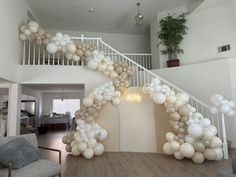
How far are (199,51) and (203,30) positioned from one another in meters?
0.76

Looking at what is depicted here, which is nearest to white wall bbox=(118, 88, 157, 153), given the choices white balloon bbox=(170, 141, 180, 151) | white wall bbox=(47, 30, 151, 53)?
white balloon bbox=(170, 141, 180, 151)

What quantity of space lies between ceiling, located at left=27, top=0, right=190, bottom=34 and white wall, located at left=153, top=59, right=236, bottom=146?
277 centimetres

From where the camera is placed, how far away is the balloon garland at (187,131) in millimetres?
4336

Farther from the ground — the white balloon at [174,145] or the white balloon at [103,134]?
the white balloon at [103,134]

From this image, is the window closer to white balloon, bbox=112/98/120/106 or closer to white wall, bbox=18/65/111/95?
white wall, bbox=18/65/111/95

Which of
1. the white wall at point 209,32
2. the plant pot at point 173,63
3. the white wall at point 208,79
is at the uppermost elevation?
the white wall at point 209,32

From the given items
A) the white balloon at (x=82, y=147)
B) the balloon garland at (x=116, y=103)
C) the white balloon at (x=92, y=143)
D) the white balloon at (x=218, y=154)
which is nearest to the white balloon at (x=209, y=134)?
the balloon garland at (x=116, y=103)

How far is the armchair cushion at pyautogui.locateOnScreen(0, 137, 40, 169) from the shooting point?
273 cm

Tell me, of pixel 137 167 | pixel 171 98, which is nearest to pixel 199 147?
pixel 171 98

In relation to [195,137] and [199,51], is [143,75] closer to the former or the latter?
[199,51]

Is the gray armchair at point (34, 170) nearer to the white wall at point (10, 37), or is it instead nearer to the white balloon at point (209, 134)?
the white wall at point (10, 37)

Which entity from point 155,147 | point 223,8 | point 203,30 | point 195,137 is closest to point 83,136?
point 155,147

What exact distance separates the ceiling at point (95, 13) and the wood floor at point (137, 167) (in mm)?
5533

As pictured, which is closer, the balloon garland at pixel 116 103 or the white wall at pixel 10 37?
the balloon garland at pixel 116 103
